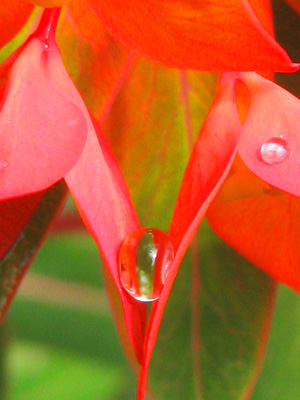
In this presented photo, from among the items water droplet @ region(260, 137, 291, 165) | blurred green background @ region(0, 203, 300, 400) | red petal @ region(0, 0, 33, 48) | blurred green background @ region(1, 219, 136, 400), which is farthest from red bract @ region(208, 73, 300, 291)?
blurred green background @ region(1, 219, 136, 400)

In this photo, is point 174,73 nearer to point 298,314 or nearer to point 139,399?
point 139,399

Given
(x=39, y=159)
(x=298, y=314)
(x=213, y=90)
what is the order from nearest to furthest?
1. (x=39, y=159)
2. (x=213, y=90)
3. (x=298, y=314)

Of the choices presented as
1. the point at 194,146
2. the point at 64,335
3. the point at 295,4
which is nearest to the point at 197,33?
the point at 194,146

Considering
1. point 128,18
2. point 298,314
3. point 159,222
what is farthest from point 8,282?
Answer: point 298,314

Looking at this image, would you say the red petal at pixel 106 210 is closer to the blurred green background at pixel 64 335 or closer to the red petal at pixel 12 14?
Result: the red petal at pixel 12 14

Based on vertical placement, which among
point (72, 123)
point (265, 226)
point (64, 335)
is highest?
point (72, 123)

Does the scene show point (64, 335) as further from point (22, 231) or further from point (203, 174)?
point (203, 174)
